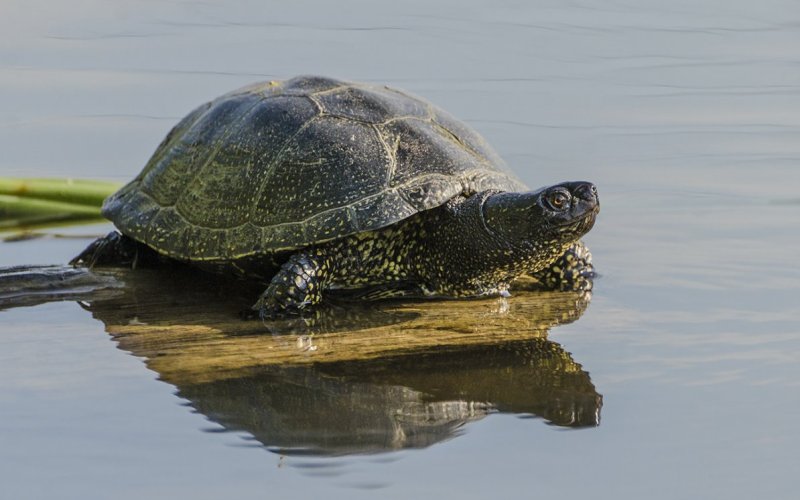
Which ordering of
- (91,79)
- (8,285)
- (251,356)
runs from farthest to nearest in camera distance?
1. (91,79)
2. (8,285)
3. (251,356)

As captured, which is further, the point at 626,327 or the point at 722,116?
→ the point at 722,116

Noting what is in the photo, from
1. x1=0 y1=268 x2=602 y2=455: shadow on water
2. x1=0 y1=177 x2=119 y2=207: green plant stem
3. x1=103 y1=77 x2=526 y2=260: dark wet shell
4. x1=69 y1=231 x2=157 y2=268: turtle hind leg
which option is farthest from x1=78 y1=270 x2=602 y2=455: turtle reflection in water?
x1=0 y1=177 x2=119 y2=207: green plant stem

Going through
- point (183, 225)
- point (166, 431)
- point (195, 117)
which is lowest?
point (166, 431)

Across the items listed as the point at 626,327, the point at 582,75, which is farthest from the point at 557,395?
the point at 582,75

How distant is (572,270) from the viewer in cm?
602

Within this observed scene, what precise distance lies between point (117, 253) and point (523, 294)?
7.09 ft

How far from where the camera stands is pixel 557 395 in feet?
14.6

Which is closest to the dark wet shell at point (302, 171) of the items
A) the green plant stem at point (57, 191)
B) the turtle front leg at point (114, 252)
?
the turtle front leg at point (114, 252)

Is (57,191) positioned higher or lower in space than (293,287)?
higher

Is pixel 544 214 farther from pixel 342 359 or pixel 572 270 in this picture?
pixel 342 359

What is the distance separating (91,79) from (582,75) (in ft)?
13.7

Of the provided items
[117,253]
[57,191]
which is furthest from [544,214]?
[57,191]

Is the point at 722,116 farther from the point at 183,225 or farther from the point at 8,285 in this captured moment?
the point at 8,285

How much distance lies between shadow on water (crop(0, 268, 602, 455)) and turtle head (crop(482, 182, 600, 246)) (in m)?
0.39
